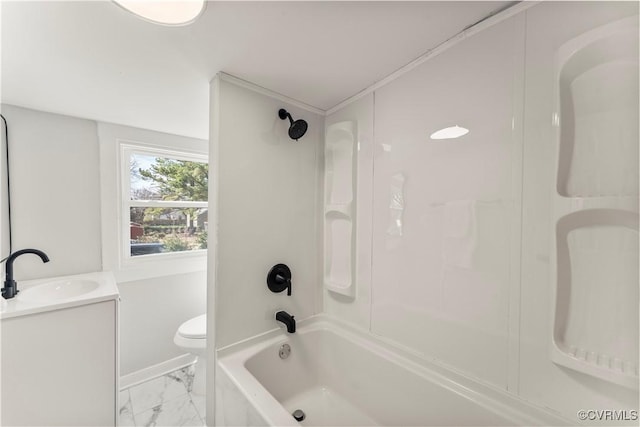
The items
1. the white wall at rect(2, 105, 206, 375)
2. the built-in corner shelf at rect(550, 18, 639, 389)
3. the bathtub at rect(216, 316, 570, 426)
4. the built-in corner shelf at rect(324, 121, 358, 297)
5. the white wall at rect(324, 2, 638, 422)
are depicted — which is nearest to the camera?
the built-in corner shelf at rect(550, 18, 639, 389)

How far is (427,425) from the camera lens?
3.63 ft

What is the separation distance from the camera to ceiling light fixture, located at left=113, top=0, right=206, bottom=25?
0.85 m

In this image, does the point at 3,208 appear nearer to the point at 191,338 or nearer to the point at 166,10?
the point at 191,338

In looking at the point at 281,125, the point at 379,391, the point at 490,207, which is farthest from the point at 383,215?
the point at 379,391

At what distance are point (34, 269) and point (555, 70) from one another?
308cm

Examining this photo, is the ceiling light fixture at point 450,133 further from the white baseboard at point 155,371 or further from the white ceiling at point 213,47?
the white baseboard at point 155,371

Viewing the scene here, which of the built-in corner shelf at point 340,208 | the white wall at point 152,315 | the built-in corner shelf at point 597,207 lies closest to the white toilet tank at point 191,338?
the white wall at point 152,315

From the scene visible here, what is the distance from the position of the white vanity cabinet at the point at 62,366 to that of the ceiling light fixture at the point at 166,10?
1539mm

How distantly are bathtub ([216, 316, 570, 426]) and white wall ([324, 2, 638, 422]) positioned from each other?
7 centimetres

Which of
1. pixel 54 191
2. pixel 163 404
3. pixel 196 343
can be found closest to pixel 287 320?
pixel 196 343

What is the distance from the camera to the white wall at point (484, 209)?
2.67 feet

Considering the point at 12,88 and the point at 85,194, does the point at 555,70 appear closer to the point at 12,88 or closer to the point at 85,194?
the point at 12,88

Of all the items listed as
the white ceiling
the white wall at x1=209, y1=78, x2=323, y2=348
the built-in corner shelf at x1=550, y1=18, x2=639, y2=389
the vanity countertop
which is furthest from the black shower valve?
the built-in corner shelf at x1=550, y1=18, x2=639, y2=389

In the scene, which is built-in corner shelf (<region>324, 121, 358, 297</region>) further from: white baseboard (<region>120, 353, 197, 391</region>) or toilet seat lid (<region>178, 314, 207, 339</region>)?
white baseboard (<region>120, 353, 197, 391</region>)
